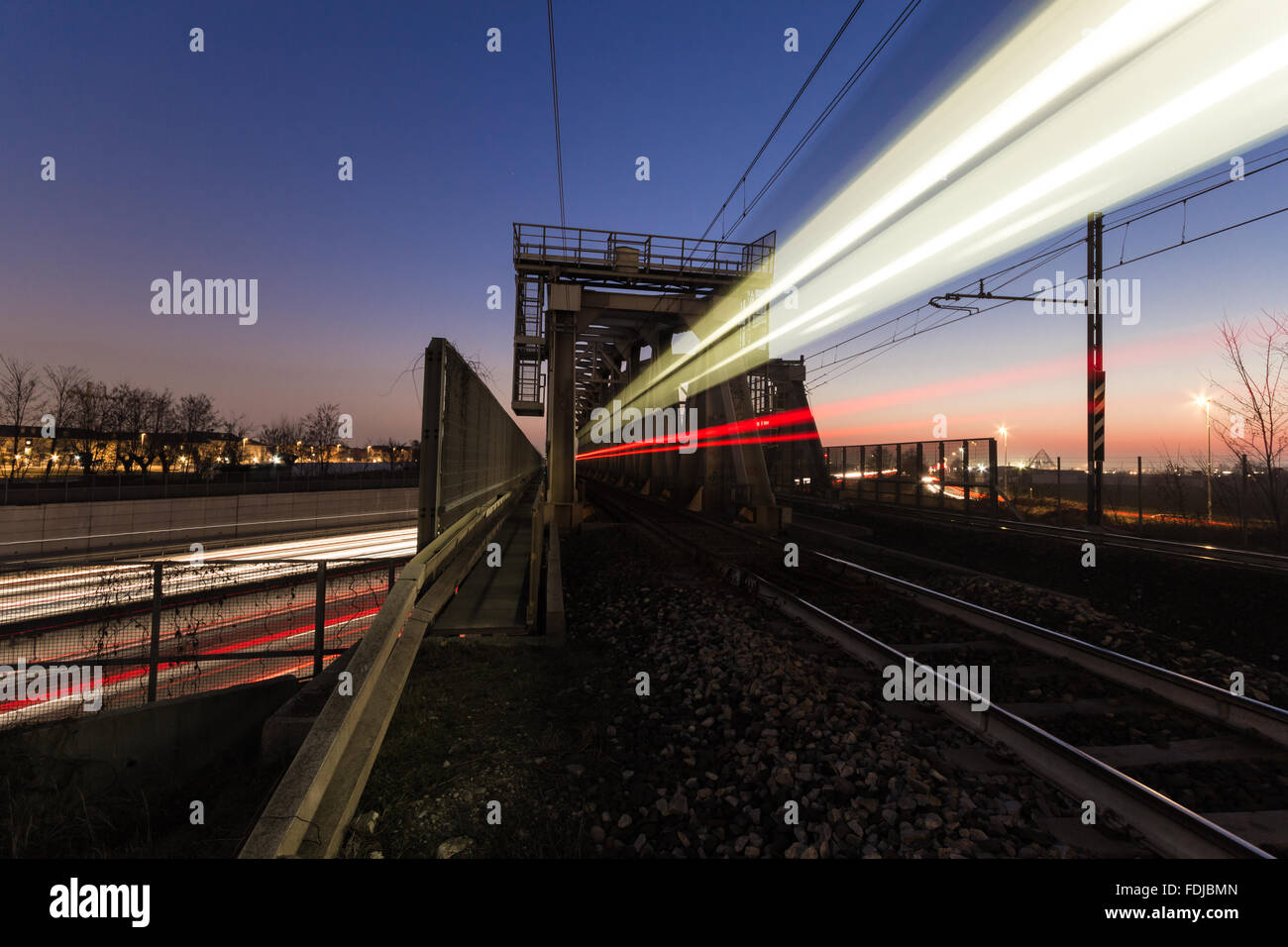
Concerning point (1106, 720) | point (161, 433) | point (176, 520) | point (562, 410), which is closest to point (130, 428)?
point (161, 433)

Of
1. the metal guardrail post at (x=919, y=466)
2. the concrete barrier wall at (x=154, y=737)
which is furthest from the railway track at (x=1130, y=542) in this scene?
the concrete barrier wall at (x=154, y=737)

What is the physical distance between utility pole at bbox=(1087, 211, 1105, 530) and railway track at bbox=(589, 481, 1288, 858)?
12.5 meters

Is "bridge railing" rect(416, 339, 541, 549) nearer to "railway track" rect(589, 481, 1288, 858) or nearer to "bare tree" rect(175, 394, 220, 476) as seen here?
"railway track" rect(589, 481, 1288, 858)

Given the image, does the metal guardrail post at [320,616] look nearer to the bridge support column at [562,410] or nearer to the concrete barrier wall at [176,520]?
the bridge support column at [562,410]

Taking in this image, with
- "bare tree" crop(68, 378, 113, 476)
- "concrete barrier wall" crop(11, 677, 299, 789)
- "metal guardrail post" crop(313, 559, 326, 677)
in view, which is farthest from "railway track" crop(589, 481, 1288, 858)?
"bare tree" crop(68, 378, 113, 476)

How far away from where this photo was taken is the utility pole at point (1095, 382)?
1559cm

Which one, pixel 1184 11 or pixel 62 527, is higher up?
pixel 1184 11

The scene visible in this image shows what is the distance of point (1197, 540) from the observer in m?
14.8

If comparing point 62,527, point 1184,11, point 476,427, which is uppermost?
point 1184,11

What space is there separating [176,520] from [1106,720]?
35641 millimetres
